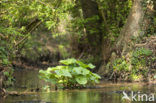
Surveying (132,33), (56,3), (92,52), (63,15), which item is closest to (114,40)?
(132,33)

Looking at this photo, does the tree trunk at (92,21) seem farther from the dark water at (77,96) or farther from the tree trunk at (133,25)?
Result: the dark water at (77,96)

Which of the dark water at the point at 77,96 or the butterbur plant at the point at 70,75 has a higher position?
the butterbur plant at the point at 70,75

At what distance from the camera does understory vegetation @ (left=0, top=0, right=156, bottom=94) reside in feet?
30.9

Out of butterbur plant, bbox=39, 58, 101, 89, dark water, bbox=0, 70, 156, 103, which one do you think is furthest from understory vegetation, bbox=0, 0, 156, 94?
dark water, bbox=0, 70, 156, 103

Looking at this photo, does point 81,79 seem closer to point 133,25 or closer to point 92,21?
point 133,25

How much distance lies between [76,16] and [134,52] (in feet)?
19.1

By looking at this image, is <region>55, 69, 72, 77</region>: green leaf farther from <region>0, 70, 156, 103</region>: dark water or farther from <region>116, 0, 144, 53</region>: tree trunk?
<region>116, 0, 144, 53</region>: tree trunk

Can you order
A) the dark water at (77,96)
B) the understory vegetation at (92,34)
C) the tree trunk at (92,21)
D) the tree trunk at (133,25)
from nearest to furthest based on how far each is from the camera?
the dark water at (77,96), the understory vegetation at (92,34), the tree trunk at (133,25), the tree trunk at (92,21)

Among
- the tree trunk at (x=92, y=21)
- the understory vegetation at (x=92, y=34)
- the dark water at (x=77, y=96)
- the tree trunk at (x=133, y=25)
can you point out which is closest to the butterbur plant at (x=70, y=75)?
the understory vegetation at (x=92, y=34)

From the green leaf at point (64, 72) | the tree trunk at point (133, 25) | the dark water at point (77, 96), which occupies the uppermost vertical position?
the tree trunk at point (133, 25)

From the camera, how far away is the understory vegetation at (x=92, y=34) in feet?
30.9

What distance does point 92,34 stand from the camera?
1773 centimetres

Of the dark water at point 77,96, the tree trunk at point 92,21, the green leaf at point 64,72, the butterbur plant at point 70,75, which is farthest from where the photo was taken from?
the tree trunk at point 92,21

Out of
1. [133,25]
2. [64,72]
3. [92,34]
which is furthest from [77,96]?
[92,34]
